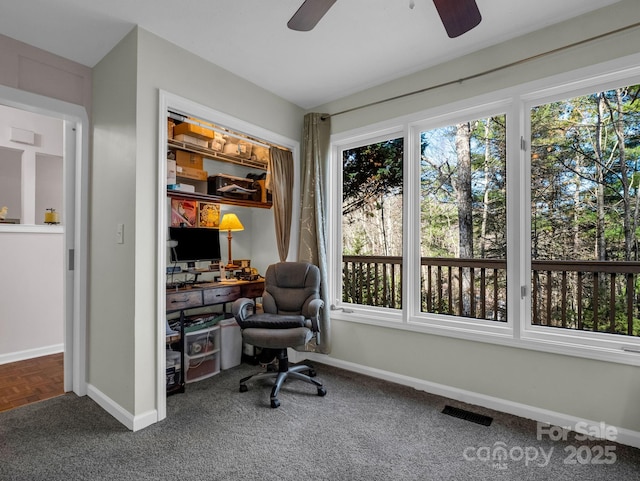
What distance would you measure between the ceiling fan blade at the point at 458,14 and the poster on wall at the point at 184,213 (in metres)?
2.73

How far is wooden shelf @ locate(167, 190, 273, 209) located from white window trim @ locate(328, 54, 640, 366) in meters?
1.39

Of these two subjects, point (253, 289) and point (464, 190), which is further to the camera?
point (253, 289)

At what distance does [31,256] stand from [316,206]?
2.98 m

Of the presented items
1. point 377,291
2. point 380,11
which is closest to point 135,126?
point 380,11

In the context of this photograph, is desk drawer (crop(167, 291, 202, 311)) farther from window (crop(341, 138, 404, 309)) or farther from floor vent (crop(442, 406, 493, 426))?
floor vent (crop(442, 406, 493, 426))

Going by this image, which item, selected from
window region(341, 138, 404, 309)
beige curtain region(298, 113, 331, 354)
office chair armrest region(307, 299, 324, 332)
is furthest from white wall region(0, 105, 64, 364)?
window region(341, 138, 404, 309)

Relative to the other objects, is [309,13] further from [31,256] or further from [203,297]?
[31,256]

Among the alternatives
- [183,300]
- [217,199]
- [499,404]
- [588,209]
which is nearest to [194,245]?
[217,199]

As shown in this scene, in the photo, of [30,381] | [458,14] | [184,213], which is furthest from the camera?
[184,213]

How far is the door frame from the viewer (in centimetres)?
263

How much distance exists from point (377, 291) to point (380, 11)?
233 centimetres

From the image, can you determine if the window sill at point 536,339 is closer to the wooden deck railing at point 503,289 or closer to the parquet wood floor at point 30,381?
the wooden deck railing at point 503,289

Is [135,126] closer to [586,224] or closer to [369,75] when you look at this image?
[369,75]

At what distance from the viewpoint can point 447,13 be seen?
160 cm
